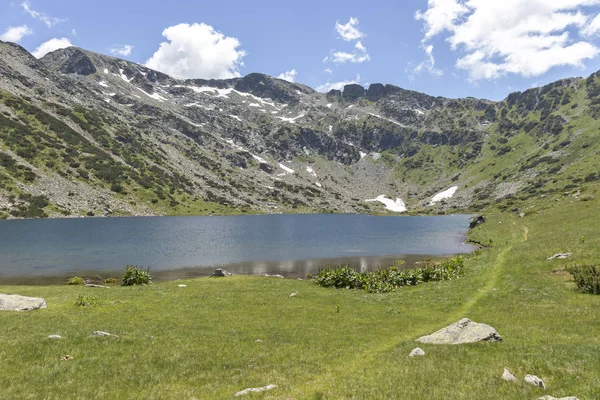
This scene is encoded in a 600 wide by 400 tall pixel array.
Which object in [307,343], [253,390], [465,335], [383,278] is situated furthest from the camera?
[383,278]

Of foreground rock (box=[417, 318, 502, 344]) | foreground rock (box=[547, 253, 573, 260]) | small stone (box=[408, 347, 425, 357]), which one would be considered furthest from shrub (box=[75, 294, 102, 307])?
foreground rock (box=[547, 253, 573, 260])

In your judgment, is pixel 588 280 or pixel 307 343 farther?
pixel 588 280

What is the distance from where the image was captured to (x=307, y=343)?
21562mm

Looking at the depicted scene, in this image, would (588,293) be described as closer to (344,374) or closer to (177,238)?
(344,374)

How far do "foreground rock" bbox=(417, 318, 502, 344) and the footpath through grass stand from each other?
107cm

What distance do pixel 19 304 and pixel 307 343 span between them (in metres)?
24.8

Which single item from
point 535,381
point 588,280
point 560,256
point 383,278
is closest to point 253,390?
point 535,381

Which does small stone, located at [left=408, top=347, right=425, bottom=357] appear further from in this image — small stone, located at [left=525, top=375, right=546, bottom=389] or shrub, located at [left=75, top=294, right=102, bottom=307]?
shrub, located at [left=75, top=294, right=102, bottom=307]

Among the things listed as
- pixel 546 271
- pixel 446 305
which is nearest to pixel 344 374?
pixel 446 305

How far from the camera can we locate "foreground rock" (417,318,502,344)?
18766 millimetres

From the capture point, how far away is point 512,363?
48.6ft

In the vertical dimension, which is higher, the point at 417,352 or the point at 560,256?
the point at 560,256

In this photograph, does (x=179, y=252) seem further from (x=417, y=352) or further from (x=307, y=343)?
(x=417, y=352)

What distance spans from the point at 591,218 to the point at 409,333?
61.8 m
